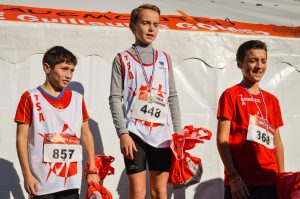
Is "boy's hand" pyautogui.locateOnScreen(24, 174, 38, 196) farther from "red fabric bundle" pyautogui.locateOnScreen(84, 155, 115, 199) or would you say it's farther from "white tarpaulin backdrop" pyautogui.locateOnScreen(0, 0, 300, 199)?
"white tarpaulin backdrop" pyautogui.locateOnScreen(0, 0, 300, 199)

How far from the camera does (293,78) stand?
4.64 m

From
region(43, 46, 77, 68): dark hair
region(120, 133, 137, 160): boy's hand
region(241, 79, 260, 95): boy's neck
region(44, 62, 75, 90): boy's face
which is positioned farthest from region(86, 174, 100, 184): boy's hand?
region(241, 79, 260, 95): boy's neck

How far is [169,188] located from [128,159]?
1.20 metres

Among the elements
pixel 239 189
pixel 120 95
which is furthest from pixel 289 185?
pixel 120 95

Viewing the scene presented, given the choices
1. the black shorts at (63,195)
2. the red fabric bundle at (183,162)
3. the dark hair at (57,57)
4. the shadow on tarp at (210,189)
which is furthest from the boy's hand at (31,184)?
the shadow on tarp at (210,189)

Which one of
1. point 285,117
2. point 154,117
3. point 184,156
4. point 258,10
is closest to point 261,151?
point 184,156

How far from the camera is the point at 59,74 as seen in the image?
324cm

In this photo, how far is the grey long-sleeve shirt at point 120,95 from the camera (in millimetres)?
3129

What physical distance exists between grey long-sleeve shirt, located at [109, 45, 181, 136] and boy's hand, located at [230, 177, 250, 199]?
1.83 ft

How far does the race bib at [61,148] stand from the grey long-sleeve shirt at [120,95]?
301mm

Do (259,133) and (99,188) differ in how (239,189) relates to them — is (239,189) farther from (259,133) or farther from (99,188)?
(99,188)

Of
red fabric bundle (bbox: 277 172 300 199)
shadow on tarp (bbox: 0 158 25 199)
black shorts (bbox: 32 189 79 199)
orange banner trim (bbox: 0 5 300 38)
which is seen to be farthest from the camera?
orange banner trim (bbox: 0 5 300 38)

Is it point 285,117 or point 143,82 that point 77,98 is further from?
point 285,117

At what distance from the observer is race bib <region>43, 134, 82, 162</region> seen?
10.3 feet
